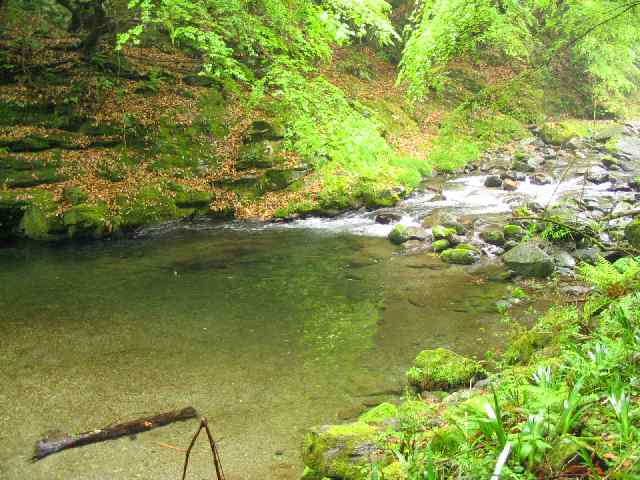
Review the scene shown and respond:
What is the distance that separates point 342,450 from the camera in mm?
3918

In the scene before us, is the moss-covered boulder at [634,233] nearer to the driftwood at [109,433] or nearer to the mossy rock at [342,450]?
the mossy rock at [342,450]

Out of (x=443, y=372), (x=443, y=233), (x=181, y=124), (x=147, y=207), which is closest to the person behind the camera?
(x=443, y=372)

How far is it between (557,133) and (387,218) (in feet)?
44.5

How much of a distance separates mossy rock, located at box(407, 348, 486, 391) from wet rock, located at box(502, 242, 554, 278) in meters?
4.26

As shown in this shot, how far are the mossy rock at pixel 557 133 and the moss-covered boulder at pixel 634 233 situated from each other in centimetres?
1498

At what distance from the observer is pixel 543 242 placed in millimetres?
10492

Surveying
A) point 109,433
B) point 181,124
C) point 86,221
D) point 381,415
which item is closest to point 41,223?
point 86,221

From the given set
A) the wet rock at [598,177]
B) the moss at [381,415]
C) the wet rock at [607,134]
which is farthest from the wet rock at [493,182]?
the moss at [381,415]

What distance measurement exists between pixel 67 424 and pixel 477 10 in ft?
25.1

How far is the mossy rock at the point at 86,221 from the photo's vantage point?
12.1 metres

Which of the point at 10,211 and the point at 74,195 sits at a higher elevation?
the point at 74,195

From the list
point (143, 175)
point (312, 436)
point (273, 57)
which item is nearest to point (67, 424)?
point (312, 436)

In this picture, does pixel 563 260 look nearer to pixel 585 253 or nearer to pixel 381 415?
pixel 585 253

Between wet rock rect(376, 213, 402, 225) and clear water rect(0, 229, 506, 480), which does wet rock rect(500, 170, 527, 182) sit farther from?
clear water rect(0, 229, 506, 480)
